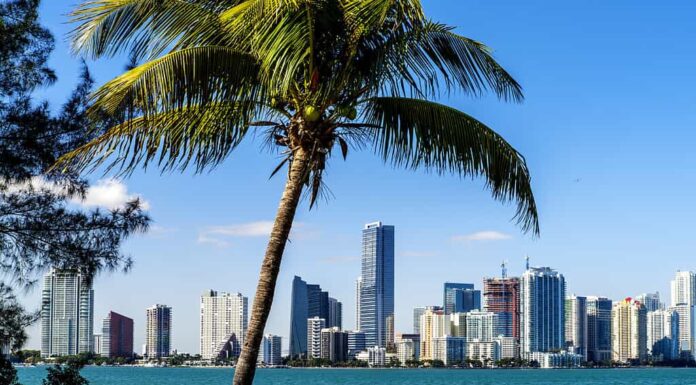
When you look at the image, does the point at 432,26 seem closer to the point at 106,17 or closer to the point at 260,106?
the point at 260,106

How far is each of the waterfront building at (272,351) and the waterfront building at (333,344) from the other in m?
8.20

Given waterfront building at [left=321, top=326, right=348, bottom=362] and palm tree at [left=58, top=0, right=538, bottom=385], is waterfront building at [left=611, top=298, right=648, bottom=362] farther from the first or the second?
palm tree at [left=58, top=0, right=538, bottom=385]

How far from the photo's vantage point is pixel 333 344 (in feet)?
583

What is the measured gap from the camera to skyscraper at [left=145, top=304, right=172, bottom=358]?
172 m

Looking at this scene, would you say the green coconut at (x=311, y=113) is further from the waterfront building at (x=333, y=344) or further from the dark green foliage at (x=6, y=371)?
the waterfront building at (x=333, y=344)

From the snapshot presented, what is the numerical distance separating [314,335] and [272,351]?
7.73 meters

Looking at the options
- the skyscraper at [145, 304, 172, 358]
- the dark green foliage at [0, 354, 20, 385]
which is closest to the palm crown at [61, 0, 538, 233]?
the dark green foliage at [0, 354, 20, 385]

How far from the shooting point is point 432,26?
8.98m

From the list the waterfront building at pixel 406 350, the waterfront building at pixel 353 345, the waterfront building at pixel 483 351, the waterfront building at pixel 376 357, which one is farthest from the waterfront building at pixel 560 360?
the waterfront building at pixel 353 345

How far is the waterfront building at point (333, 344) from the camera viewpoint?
177250 mm

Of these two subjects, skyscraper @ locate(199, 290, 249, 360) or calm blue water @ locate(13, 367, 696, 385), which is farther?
skyscraper @ locate(199, 290, 249, 360)

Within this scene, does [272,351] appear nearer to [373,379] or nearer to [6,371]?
[373,379]

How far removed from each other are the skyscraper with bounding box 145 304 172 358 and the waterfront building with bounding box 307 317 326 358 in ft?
80.9

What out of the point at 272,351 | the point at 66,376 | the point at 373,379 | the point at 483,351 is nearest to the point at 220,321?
the point at 272,351
